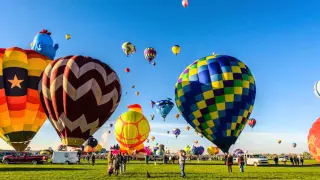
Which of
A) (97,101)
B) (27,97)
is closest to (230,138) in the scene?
(97,101)

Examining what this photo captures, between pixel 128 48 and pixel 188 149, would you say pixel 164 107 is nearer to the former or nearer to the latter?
pixel 128 48

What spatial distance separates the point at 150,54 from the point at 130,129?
11.3 m

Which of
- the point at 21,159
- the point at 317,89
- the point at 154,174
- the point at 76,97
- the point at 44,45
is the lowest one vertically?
the point at 154,174

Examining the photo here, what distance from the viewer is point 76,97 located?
23.5 metres

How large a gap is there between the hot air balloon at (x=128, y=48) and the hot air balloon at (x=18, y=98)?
18092 millimetres

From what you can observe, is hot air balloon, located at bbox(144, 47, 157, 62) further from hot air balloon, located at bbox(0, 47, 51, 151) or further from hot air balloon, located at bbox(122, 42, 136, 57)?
hot air balloon, located at bbox(0, 47, 51, 151)

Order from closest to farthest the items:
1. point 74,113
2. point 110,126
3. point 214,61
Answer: point 74,113 → point 214,61 → point 110,126

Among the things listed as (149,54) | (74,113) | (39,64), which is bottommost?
(74,113)

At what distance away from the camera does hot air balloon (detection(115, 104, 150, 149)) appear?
42562 millimetres

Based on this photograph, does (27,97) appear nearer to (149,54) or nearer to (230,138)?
(230,138)

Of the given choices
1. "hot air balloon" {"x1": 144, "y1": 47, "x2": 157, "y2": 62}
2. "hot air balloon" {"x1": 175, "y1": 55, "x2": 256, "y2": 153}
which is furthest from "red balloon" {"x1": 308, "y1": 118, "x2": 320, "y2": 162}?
"hot air balloon" {"x1": 144, "y1": 47, "x2": 157, "y2": 62}

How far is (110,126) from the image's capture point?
92250mm

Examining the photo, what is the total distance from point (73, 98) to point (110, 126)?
6998 cm

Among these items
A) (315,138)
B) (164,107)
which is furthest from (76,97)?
(164,107)
